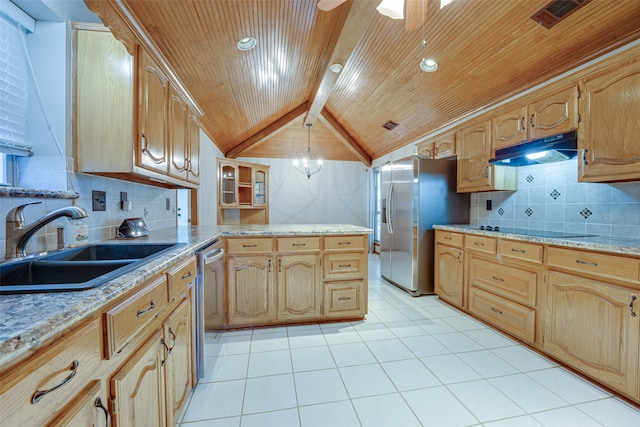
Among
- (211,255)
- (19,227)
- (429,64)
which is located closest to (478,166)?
(429,64)

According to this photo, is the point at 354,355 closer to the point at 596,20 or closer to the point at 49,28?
the point at 49,28

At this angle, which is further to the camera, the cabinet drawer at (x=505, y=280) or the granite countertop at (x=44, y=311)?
the cabinet drawer at (x=505, y=280)

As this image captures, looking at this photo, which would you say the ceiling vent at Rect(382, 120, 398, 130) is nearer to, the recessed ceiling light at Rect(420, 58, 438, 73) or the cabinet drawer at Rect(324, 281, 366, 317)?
the recessed ceiling light at Rect(420, 58, 438, 73)

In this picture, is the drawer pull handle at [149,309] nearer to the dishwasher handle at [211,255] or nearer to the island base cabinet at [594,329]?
the dishwasher handle at [211,255]

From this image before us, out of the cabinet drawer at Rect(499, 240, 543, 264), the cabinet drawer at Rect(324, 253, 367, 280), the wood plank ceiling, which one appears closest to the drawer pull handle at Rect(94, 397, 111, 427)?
the cabinet drawer at Rect(324, 253, 367, 280)

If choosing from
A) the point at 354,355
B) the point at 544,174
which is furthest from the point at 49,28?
the point at 544,174

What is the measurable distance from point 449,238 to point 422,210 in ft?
1.49

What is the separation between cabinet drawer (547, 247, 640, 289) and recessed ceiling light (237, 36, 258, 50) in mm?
3006

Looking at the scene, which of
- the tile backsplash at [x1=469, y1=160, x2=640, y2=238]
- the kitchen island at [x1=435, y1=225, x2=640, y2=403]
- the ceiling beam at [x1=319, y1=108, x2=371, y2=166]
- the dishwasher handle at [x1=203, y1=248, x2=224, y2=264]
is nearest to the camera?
the kitchen island at [x1=435, y1=225, x2=640, y2=403]

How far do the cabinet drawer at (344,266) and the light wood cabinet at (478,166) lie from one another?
1508mm

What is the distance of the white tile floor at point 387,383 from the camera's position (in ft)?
4.62

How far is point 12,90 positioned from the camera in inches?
50.4

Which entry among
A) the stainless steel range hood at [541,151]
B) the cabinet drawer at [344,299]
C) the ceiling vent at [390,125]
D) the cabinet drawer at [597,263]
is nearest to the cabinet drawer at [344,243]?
the cabinet drawer at [344,299]

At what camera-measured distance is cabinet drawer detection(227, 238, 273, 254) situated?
232 cm
